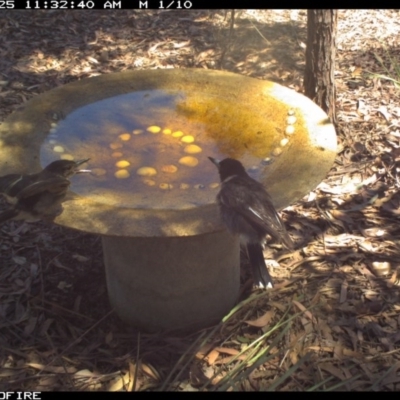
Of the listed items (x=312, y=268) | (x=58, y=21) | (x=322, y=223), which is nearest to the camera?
(x=312, y=268)

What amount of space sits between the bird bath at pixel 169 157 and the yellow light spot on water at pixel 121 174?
0.04 feet

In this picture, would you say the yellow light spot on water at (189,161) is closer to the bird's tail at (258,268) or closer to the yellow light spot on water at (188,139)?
A: the yellow light spot on water at (188,139)

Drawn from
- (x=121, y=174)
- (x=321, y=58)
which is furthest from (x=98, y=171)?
(x=321, y=58)

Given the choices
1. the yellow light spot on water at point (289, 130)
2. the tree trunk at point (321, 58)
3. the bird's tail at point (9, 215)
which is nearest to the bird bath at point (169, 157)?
the yellow light spot on water at point (289, 130)

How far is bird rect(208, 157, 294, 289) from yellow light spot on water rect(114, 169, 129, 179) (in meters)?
0.54

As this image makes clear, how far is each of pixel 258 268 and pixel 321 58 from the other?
2542mm

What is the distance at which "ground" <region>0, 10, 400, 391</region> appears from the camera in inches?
147

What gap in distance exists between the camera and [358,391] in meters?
3.62

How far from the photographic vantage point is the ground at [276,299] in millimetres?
3732

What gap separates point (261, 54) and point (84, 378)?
4.69m

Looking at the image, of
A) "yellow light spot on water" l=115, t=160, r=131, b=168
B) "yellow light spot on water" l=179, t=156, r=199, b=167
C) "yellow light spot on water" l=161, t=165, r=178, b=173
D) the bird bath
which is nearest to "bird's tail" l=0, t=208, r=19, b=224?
the bird bath
